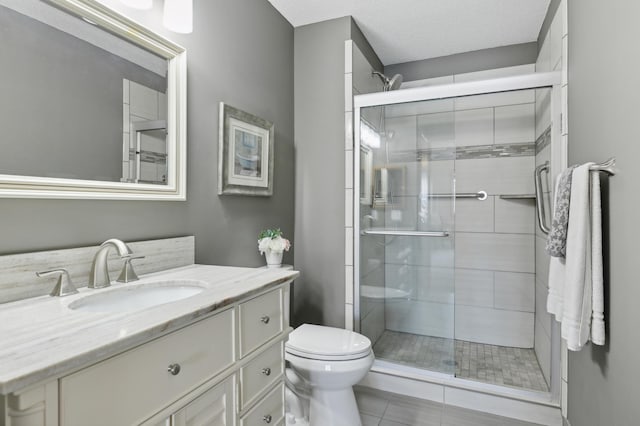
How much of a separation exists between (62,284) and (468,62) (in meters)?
3.21

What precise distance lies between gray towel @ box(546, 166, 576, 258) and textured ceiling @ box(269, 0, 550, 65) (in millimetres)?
1473

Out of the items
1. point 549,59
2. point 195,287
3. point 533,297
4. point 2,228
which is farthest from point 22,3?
point 533,297

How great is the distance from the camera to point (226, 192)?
1.83m

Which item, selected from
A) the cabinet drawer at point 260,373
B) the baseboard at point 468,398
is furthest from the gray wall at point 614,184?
the cabinet drawer at point 260,373

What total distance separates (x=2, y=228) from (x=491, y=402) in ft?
7.94

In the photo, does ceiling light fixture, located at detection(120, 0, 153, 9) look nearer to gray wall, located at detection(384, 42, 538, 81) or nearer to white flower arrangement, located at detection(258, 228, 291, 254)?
white flower arrangement, located at detection(258, 228, 291, 254)

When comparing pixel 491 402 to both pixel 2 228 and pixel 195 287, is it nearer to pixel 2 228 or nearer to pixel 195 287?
pixel 195 287

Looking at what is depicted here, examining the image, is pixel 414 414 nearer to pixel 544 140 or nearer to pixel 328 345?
pixel 328 345

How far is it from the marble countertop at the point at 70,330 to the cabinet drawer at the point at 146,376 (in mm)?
29

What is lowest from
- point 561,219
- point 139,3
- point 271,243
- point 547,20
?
point 271,243

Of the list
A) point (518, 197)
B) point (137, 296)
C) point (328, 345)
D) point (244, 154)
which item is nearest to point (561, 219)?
point (328, 345)

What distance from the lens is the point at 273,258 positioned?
209 cm

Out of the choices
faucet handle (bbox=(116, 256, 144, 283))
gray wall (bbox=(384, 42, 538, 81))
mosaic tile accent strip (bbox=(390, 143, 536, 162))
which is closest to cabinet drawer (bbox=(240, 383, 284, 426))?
faucet handle (bbox=(116, 256, 144, 283))

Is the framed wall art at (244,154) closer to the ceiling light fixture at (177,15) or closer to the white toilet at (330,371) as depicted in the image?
the ceiling light fixture at (177,15)
